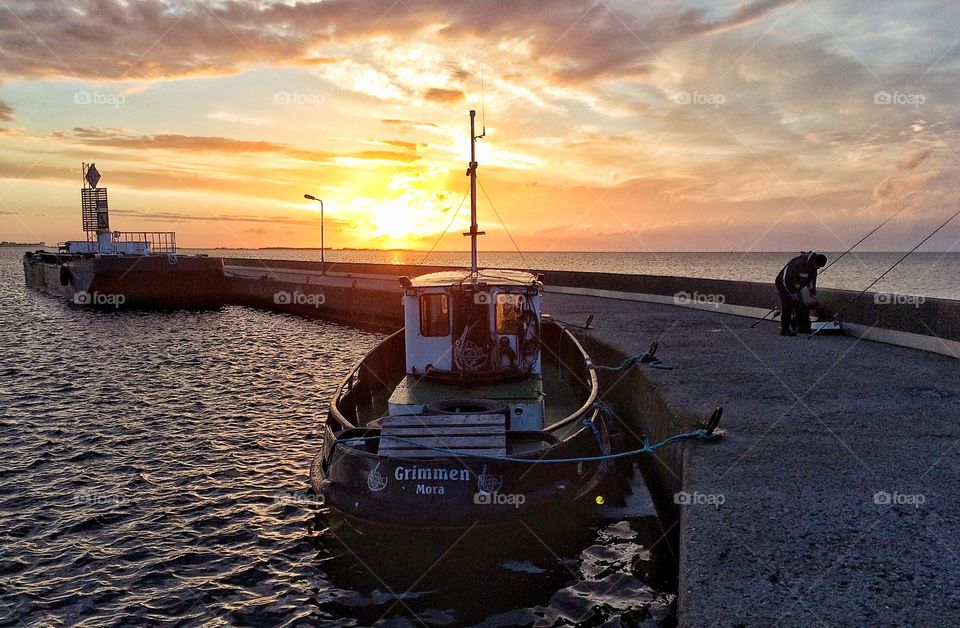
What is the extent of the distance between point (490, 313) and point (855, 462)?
623 centimetres

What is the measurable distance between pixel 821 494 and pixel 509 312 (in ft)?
20.6

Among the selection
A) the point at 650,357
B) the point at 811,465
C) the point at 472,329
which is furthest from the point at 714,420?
the point at 650,357

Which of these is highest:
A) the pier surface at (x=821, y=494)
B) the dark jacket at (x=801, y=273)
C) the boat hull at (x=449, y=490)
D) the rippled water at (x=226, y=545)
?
the dark jacket at (x=801, y=273)

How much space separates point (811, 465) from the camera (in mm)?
7906

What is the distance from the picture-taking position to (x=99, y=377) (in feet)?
77.2

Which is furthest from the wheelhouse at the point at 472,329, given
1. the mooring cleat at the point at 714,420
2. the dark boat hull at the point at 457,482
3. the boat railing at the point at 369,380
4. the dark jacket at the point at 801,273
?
the dark jacket at the point at 801,273

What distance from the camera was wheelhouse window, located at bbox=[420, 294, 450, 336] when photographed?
11969 millimetres

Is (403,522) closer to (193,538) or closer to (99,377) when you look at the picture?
(193,538)

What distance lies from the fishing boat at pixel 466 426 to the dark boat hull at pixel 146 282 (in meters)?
48.5

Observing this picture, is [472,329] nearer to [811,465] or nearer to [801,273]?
[811,465]

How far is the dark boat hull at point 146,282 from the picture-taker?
54062 mm

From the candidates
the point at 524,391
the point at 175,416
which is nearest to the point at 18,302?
the point at 175,416

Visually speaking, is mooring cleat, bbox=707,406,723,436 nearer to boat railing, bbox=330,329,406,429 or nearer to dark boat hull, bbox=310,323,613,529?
dark boat hull, bbox=310,323,613,529

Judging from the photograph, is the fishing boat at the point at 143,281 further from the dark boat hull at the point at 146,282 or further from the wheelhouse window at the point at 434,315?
the wheelhouse window at the point at 434,315
